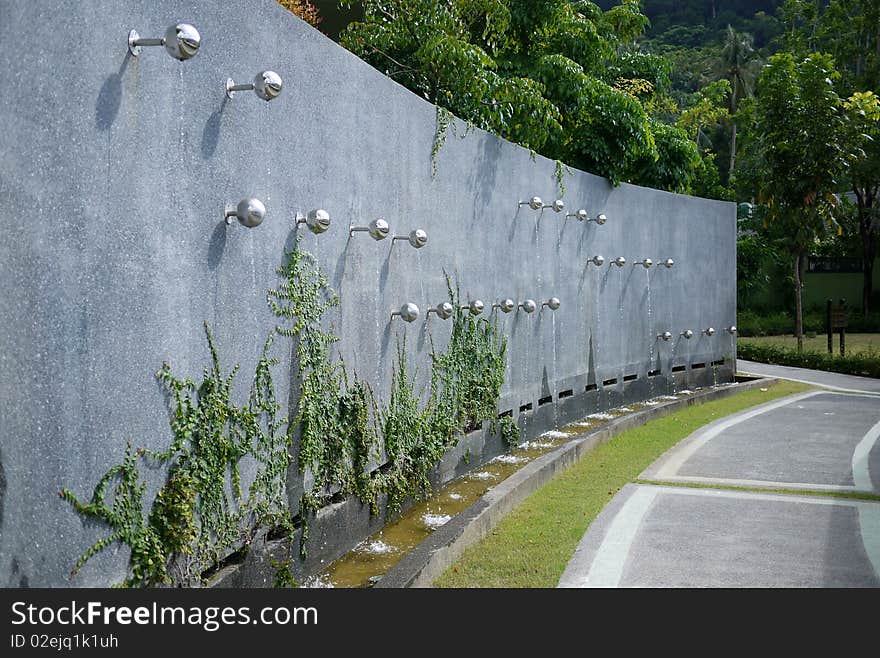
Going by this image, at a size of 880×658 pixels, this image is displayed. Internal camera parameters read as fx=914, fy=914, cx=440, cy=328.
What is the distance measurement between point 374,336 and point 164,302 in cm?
242

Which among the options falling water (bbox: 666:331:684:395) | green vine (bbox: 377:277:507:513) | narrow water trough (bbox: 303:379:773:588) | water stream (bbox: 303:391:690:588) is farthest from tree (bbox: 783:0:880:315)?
green vine (bbox: 377:277:507:513)

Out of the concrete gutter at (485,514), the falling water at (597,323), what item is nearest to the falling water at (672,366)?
the falling water at (597,323)

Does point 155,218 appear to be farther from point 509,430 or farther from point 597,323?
point 597,323

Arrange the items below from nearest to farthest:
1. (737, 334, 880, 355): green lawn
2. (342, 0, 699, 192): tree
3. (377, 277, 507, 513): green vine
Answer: (377, 277, 507, 513): green vine
(342, 0, 699, 192): tree
(737, 334, 880, 355): green lawn

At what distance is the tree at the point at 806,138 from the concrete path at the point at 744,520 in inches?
477

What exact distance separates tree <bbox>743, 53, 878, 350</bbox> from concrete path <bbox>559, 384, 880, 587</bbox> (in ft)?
39.7

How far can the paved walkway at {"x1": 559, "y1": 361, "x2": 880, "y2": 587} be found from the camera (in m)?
4.93

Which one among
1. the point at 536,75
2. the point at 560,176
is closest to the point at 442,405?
the point at 560,176

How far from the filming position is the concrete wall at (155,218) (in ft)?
8.82

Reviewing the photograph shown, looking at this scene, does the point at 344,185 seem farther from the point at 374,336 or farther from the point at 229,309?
the point at 229,309

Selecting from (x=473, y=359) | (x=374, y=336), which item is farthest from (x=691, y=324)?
(x=374, y=336)

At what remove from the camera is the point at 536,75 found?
13.6m

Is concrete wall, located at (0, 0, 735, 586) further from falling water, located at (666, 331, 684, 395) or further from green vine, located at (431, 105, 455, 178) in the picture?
falling water, located at (666, 331, 684, 395)

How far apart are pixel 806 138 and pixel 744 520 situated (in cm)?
1651
